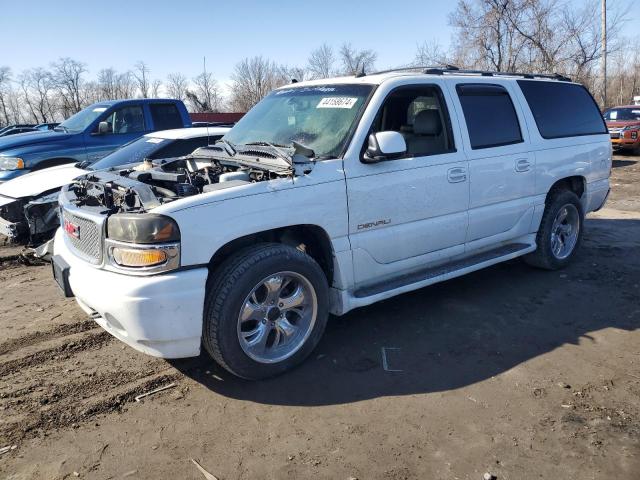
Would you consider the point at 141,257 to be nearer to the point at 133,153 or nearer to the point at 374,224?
the point at 374,224

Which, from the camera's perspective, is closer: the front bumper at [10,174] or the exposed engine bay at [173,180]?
the exposed engine bay at [173,180]

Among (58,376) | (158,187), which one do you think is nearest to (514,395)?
(158,187)

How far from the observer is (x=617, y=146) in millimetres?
17047

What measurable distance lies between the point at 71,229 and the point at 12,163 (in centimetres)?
526

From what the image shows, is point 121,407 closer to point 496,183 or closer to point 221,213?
point 221,213

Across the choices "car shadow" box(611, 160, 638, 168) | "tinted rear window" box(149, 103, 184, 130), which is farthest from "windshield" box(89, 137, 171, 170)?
"car shadow" box(611, 160, 638, 168)

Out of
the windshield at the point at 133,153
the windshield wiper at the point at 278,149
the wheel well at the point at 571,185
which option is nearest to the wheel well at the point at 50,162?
the windshield at the point at 133,153

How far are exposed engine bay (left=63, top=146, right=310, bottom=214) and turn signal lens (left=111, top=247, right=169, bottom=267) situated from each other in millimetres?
278

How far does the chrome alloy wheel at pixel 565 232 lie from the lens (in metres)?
5.56

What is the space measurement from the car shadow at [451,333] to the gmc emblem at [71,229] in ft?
3.85

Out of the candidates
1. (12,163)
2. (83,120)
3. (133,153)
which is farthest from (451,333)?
(83,120)

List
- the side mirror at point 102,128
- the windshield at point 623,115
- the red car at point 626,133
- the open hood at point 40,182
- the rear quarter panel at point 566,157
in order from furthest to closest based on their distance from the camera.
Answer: the windshield at point 623,115
the red car at point 626,133
the side mirror at point 102,128
the open hood at point 40,182
the rear quarter panel at point 566,157

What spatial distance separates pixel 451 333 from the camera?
4105 mm

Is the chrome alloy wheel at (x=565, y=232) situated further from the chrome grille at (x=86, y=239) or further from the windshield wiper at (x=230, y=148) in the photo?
the chrome grille at (x=86, y=239)
